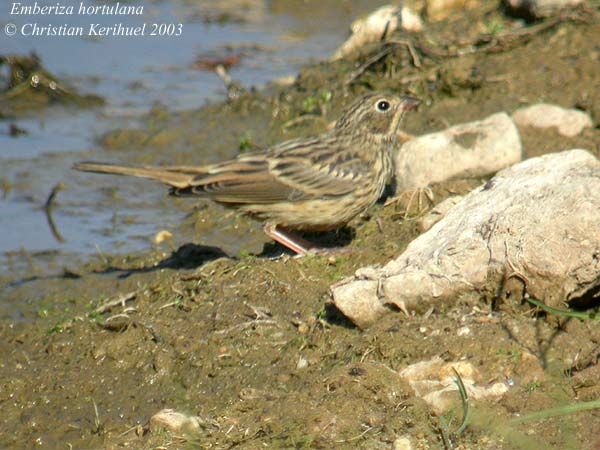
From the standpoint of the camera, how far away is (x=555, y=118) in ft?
31.4

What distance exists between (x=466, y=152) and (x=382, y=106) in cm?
99

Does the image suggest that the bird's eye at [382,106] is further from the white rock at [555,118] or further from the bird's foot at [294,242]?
the bird's foot at [294,242]

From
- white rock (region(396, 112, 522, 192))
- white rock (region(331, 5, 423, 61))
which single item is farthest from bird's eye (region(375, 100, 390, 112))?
white rock (region(331, 5, 423, 61))

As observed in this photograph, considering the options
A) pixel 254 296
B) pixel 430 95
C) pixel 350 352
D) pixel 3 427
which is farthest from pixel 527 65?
pixel 3 427

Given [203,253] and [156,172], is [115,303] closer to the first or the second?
[156,172]

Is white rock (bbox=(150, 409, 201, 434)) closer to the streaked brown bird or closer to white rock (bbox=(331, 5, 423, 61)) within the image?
the streaked brown bird

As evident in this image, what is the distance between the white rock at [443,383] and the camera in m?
5.88

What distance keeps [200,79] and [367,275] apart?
8.41 metres

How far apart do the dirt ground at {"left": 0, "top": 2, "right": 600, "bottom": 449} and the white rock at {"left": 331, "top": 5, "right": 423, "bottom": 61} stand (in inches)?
30.0

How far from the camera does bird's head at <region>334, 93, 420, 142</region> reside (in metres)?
9.40

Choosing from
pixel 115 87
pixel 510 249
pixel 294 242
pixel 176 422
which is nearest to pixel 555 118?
pixel 294 242

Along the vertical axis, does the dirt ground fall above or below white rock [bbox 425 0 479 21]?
below

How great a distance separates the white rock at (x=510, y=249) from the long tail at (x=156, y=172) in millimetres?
2514

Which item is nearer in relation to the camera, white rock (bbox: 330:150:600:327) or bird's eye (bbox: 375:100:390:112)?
white rock (bbox: 330:150:600:327)
